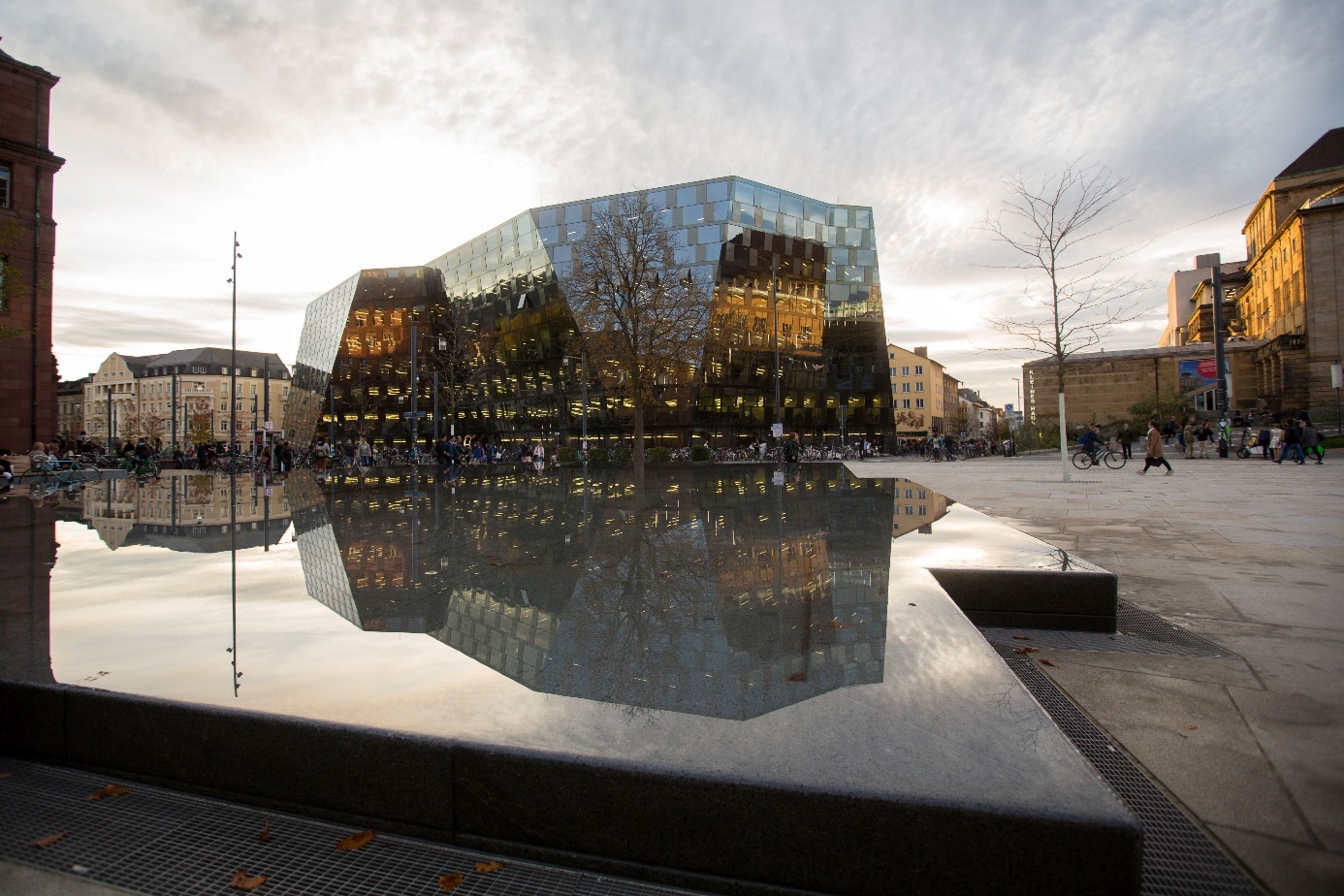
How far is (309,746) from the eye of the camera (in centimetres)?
249

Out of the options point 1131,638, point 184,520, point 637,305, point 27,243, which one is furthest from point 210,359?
point 1131,638

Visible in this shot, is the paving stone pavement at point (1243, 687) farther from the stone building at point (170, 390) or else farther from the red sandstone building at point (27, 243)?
the stone building at point (170, 390)

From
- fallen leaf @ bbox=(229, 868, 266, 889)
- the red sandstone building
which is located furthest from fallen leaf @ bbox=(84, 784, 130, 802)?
the red sandstone building

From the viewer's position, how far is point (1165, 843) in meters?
2.17

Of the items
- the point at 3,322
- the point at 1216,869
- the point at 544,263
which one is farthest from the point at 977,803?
the point at 544,263

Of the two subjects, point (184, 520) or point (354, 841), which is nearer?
point (354, 841)

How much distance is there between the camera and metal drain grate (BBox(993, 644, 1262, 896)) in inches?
77.5

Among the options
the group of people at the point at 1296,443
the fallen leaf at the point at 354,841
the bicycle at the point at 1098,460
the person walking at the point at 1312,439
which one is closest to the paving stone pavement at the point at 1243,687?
the fallen leaf at the point at 354,841

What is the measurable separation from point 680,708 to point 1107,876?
1405 millimetres

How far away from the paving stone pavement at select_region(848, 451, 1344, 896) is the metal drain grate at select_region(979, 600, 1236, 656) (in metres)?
0.12

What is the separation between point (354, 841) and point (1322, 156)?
9012 centimetres

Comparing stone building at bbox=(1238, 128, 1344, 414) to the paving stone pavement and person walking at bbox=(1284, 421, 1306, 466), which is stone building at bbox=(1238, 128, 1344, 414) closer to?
person walking at bbox=(1284, 421, 1306, 466)

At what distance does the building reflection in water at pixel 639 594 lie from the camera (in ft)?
10.1

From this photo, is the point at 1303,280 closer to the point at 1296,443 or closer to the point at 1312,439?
the point at 1312,439
